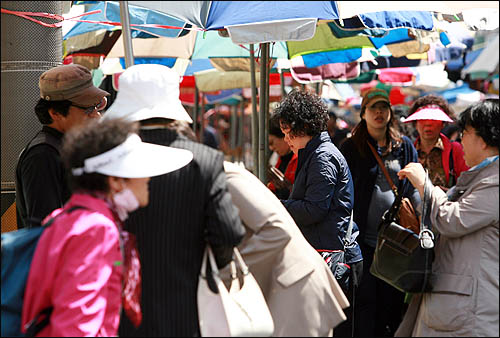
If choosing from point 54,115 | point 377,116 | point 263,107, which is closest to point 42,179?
point 54,115

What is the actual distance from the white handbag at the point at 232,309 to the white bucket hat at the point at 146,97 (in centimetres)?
60

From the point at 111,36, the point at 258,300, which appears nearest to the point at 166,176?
the point at 258,300

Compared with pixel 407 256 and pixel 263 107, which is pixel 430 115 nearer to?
pixel 263 107

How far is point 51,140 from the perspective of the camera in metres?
3.31

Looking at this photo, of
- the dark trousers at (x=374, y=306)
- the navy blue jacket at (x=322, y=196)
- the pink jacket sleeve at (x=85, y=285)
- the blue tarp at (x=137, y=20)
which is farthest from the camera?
the dark trousers at (x=374, y=306)

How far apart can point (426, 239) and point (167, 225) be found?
137 cm

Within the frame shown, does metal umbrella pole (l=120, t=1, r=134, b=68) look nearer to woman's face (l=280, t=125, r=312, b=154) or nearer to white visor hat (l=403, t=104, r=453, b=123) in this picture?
woman's face (l=280, t=125, r=312, b=154)

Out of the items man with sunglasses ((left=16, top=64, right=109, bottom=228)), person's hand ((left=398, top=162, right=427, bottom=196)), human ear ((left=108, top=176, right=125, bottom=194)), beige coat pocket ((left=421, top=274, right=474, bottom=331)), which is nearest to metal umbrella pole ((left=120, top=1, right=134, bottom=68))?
man with sunglasses ((left=16, top=64, right=109, bottom=228))

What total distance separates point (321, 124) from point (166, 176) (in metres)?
2.00

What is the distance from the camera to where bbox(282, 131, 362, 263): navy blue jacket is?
13.9 ft

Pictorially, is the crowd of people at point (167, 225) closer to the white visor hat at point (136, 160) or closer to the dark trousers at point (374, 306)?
the white visor hat at point (136, 160)

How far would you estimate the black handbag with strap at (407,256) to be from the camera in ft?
11.0

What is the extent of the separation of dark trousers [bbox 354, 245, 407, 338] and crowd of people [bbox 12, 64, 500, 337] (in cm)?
124

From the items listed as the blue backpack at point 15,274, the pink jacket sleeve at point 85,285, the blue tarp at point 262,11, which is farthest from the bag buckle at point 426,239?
the blue backpack at point 15,274
